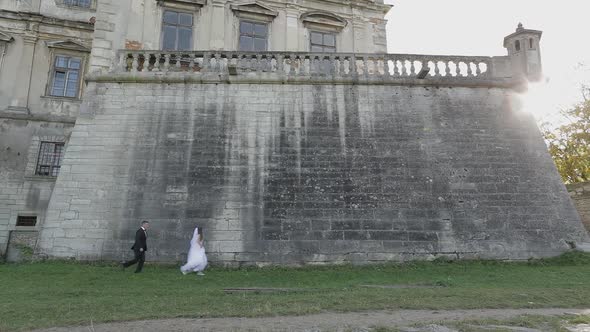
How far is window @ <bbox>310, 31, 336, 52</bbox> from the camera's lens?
53.3 feet

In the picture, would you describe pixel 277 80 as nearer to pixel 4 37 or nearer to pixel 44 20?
pixel 44 20

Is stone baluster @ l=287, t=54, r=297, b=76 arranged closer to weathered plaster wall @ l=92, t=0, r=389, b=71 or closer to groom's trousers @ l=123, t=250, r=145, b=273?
weathered plaster wall @ l=92, t=0, r=389, b=71

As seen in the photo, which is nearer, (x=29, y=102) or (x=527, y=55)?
(x=527, y=55)

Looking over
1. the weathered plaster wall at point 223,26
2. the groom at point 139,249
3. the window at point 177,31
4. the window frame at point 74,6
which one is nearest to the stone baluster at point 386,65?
the weathered plaster wall at point 223,26

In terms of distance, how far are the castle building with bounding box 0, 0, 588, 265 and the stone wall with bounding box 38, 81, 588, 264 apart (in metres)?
0.03

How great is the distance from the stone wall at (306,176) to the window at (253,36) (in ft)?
15.9

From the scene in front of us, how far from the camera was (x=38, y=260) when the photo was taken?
9234 mm

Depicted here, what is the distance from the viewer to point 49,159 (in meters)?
15.1

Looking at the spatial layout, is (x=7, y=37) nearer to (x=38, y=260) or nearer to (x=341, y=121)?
(x=38, y=260)

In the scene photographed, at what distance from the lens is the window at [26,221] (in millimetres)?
14359

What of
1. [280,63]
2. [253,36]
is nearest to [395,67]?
[280,63]

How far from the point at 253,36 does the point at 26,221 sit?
10.9 meters

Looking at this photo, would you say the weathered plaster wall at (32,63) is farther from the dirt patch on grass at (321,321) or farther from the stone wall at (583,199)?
the stone wall at (583,199)

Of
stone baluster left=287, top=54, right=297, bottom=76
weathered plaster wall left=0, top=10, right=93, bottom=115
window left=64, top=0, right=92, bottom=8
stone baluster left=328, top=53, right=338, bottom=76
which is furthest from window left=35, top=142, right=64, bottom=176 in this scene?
stone baluster left=328, top=53, right=338, bottom=76
